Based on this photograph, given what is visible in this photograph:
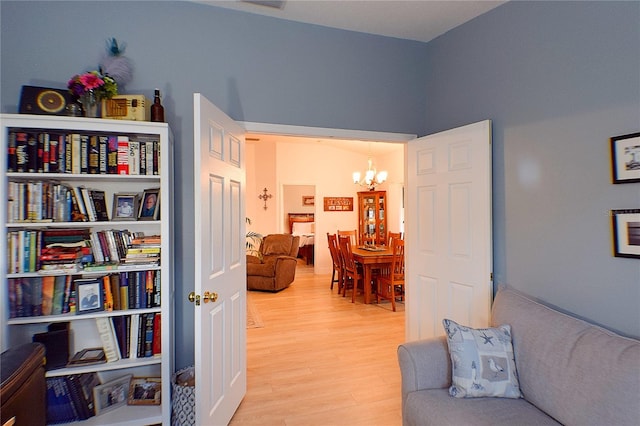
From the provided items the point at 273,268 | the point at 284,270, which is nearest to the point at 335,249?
the point at 284,270

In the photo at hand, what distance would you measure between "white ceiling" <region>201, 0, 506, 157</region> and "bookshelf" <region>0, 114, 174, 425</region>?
1.30 meters

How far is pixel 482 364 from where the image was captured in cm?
175

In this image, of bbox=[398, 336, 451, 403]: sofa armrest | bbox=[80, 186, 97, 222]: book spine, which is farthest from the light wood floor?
bbox=[80, 186, 97, 222]: book spine

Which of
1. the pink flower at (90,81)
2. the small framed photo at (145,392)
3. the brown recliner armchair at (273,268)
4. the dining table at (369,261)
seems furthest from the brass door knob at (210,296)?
the brown recliner armchair at (273,268)

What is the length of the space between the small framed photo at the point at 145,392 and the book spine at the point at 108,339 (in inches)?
11.9

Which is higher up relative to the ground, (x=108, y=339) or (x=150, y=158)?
(x=150, y=158)

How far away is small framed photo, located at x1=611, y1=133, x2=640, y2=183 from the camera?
1.65 metres

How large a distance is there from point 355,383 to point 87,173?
8.38 ft

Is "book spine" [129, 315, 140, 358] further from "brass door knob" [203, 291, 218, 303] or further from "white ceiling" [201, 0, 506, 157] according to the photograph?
"white ceiling" [201, 0, 506, 157]

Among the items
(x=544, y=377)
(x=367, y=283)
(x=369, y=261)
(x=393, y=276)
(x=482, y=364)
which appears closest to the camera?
(x=544, y=377)

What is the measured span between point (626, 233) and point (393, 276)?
137 inches

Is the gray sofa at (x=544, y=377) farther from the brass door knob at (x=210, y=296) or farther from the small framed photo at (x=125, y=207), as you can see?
the small framed photo at (x=125, y=207)

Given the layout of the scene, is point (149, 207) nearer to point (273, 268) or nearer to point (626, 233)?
point (626, 233)

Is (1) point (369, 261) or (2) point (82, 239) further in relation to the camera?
(1) point (369, 261)
